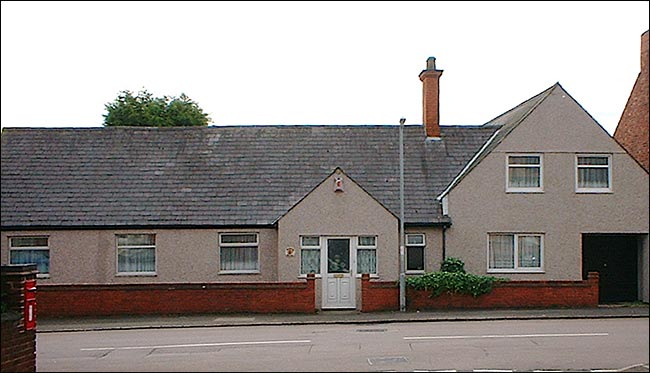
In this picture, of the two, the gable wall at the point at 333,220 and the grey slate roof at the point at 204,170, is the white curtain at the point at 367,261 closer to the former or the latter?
the gable wall at the point at 333,220

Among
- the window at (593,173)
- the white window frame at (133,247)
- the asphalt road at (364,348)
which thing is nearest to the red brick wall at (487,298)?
the asphalt road at (364,348)

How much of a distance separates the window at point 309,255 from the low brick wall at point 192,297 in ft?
6.64

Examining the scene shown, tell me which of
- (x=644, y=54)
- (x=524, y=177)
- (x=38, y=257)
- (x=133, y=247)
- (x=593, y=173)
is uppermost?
(x=644, y=54)

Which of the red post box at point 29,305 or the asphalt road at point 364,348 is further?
the asphalt road at point 364,348

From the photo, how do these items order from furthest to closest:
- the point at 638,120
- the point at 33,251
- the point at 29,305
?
the point at 638,120, the point at 33,251, the point at 29,305

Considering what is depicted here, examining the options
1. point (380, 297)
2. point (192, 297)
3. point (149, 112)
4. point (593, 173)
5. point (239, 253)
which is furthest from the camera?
point (149, 112)

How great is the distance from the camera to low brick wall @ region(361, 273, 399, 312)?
26.6 m

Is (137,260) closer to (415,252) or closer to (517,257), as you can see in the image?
(415,252)

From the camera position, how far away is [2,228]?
27922 millimetres

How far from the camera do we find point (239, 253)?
2939cm

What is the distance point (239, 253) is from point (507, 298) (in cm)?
858

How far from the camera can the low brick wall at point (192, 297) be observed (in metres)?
26.3

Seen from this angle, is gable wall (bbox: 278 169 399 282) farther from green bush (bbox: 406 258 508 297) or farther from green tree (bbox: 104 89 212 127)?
green tree (bbox: 104 89 212 127)

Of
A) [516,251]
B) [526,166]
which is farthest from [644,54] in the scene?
[516,251]
